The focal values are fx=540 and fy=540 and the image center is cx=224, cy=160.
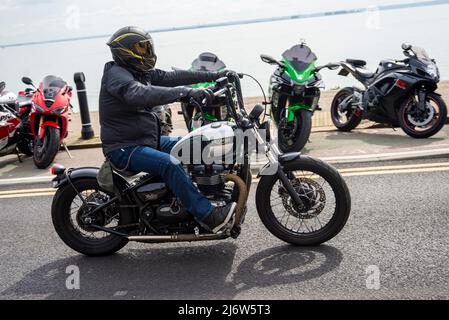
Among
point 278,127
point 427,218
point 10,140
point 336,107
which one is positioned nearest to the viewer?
point 427,218

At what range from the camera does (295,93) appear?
7934 mm

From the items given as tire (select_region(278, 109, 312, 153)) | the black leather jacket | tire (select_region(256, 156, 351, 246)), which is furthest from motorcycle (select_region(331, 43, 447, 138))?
the black leather jacket

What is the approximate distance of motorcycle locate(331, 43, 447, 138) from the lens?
319 inches

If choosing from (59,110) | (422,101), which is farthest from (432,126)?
(59,110)

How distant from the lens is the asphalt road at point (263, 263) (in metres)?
3.96

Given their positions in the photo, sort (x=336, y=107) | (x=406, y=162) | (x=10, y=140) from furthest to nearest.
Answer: (x=336, y=107) → (x=10, y=140) → (x=406, y=162)

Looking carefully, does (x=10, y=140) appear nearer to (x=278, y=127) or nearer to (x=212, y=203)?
(x=278, y=127)

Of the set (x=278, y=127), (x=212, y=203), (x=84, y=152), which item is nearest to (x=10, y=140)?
(x=84, y=152)

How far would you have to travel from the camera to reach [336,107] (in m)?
9.53

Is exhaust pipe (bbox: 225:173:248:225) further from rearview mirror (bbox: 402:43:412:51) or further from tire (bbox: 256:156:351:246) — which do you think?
rearview mirror (bbox: 402:43:412:51)

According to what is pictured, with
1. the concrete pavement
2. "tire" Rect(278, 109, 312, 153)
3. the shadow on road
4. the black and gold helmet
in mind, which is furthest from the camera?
"tire" Rect(278, 109, 312, 153)

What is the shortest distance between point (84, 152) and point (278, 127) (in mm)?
3468

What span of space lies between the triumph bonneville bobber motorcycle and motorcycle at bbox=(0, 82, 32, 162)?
180 inches

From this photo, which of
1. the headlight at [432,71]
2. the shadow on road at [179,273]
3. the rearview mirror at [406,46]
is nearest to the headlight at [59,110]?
the shadow on road at [179,273]
